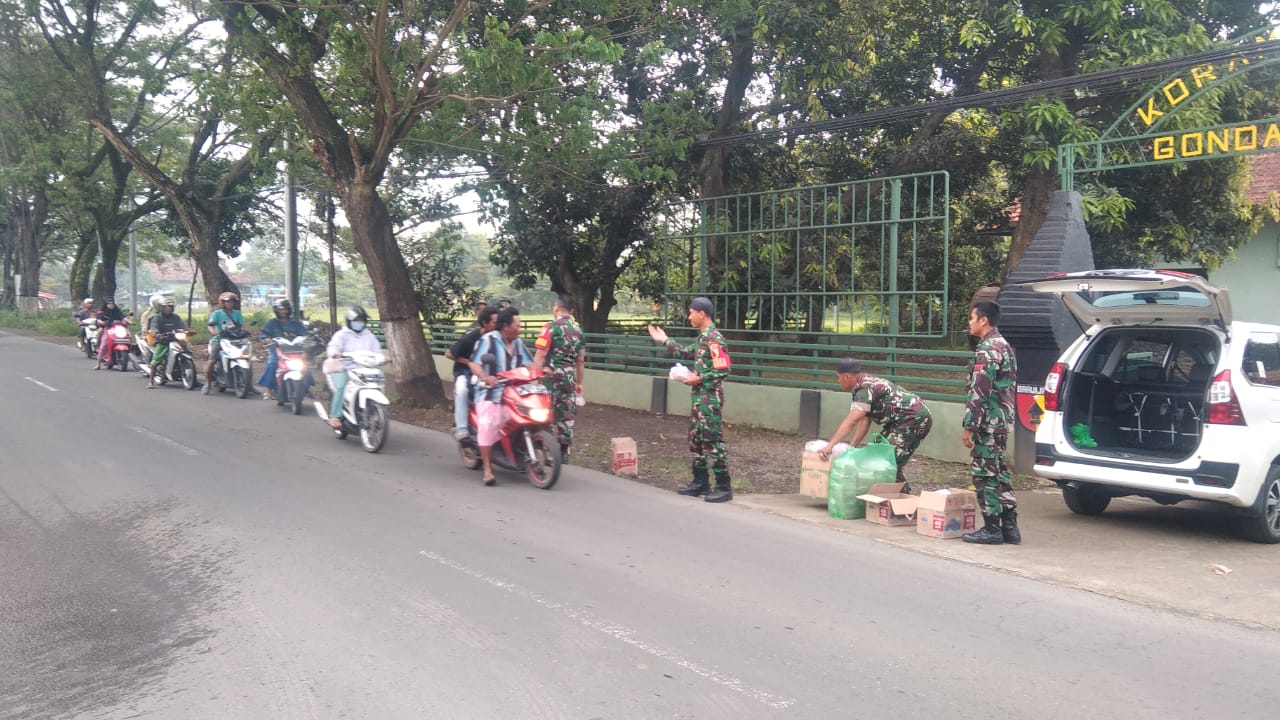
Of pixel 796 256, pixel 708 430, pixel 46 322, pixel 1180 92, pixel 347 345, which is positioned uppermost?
pixel 1180 92

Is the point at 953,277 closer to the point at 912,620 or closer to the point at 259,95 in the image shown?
the point at 259,95

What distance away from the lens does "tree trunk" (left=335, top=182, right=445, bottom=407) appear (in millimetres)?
14133

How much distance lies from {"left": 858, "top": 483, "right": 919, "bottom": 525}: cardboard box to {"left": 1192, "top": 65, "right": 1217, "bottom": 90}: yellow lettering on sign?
24.2 feet

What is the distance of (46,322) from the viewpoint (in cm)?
3566

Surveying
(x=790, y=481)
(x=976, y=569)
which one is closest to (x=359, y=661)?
(x=976, y=569)

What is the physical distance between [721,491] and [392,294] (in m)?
7.46

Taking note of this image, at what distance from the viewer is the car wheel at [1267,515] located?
22.5 feet

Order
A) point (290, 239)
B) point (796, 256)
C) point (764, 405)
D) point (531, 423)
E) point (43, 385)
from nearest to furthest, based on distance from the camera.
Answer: point (531, 423)
point (764, 405)
point (796, 256)
point (43, 385)
point (290, 239)

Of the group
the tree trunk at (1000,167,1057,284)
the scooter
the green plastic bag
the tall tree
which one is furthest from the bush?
the green plastic bag

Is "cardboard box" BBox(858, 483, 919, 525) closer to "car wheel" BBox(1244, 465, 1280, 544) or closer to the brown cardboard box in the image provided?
"car wheel" BBox(1244, 465, 1280, 544)

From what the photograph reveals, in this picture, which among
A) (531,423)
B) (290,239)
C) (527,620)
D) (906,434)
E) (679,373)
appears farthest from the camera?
(290,239)

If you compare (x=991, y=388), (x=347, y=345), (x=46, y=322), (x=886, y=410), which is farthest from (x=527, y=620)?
(x=46, y=322)

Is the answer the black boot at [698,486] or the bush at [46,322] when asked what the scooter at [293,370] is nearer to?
the black boot at [698,486]

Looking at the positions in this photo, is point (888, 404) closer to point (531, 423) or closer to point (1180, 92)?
point (531, 423)
